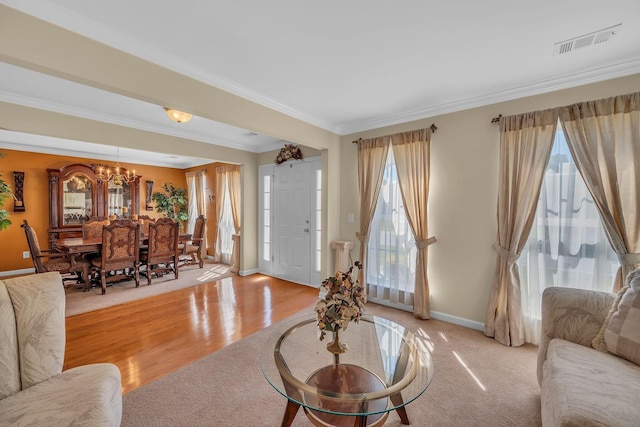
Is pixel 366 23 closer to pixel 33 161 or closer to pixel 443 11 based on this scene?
pixel 443 11

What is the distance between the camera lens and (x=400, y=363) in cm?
164

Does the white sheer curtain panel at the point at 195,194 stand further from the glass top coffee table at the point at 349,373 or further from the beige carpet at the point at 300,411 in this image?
the glass top coffee table at the point at 349,373

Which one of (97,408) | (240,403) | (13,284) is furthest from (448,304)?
(13,284)

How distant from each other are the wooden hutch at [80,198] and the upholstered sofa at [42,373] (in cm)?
530

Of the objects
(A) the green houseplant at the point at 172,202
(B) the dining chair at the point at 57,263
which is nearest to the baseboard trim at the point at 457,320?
(B) the dining chair at the point at 57,263

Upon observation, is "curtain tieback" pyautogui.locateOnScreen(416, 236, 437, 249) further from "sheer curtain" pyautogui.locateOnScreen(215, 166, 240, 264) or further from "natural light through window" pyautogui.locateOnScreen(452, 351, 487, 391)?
"sheer curtain" pyautogui.locateOnScreen(215, 166, 240, 264)

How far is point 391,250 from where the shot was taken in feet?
11.6

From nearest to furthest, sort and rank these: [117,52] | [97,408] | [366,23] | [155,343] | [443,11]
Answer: [97,408]
[443,11]
[366,23]
[117,52]
[155,343]

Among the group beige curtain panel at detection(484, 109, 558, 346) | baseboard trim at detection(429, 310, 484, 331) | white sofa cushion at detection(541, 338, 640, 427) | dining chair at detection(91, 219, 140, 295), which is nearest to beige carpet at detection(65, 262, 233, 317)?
dining chair at detection(91, 219, 140, 295)

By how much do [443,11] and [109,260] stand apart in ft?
17.6

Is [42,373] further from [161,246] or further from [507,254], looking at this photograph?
[161,246]

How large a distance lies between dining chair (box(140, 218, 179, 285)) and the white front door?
1.94 meters

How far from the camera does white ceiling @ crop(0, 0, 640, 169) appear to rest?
161 cm

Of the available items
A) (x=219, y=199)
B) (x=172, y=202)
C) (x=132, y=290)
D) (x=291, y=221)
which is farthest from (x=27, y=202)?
(x=291, y=221)
